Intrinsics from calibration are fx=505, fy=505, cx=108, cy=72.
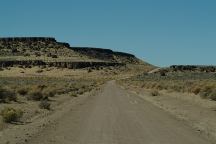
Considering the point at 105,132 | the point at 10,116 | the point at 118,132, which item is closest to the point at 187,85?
the point at 10,116

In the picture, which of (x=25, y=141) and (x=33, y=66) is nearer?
(x=25, y=141)

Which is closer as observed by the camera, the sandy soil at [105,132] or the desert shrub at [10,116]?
the sandy soil at [105,132]

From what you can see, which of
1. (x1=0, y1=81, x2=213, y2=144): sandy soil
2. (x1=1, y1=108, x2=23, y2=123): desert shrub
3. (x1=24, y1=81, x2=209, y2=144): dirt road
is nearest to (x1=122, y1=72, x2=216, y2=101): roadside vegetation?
(x1=24, y1=81, x2=209, y2=144): dirt road

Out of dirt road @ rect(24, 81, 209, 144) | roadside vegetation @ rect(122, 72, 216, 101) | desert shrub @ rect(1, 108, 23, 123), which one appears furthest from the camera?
roadside vegetation @ rect(122, 72, 216, 101)

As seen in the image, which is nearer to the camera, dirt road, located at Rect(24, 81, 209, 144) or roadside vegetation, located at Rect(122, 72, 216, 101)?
dirt road, located at Rect(24, 81, 209, 144)

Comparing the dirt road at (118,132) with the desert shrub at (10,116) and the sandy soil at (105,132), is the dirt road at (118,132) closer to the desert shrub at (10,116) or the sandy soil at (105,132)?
the sandy soil at (105,132)

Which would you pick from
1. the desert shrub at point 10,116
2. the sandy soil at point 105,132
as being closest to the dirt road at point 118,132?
the sandy soil at point 105,132

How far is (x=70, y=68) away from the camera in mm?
178625

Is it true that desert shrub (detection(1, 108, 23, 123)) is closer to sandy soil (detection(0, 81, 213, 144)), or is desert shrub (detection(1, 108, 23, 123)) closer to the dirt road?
sandy soil (detection(0, 81, 213, 144))

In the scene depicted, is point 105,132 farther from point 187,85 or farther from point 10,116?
point 187,85

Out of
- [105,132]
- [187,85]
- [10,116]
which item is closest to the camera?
[105,132]

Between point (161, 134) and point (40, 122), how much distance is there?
653cm

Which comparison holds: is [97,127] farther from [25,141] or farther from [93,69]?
[93,69]

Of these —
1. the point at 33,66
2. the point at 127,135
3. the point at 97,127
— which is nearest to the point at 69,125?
the point at 97,127
